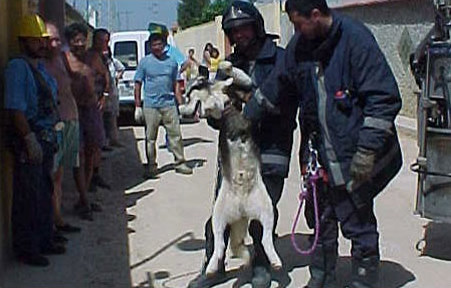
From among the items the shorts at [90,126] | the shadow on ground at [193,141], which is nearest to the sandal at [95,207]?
the shorts at [90,126]

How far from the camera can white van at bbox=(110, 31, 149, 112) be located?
1970 cm

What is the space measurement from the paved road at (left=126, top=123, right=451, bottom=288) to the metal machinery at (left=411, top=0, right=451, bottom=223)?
0.52 meters

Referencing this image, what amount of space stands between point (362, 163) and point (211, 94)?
3.66 feet

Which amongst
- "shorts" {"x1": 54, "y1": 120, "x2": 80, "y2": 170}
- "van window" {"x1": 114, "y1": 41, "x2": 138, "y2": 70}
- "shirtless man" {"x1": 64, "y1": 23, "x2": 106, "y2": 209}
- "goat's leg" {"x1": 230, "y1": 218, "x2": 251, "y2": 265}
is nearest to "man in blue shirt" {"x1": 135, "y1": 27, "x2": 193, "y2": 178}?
"shirtless man" {"x1": 64, "y1": 23, "x2": 106, "y2": 209}

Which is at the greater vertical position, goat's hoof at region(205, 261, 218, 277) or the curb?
goat's hoof at region(205, 261, 218, 277)

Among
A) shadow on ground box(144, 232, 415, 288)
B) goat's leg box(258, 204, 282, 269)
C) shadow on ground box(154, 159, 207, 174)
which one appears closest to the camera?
goat's leg box(258, 204, 282, 269)

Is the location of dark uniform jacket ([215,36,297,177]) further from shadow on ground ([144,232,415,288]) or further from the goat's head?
shadow on ground ([144,232,415,288])

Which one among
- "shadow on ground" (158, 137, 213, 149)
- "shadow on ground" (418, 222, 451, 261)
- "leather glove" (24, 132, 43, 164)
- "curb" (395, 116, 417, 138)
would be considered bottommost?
"shadow on ground" (158, 137, 213, 149)

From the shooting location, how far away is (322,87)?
6.00 meters

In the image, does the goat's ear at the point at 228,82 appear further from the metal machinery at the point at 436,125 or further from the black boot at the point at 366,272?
the metal machinery at the point at 436,125

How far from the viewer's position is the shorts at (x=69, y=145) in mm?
8016

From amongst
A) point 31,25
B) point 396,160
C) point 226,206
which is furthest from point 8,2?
point 396,160

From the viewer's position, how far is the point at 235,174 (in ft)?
20.5

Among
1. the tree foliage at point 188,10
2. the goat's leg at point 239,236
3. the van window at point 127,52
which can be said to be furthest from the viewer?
the tree foliage at point 188,10
